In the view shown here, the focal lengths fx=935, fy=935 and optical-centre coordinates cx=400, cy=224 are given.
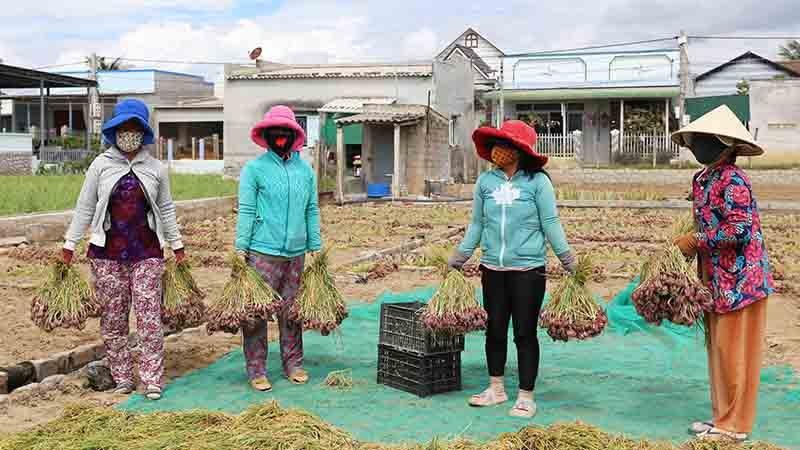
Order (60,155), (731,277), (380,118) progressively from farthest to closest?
(60,155)
(380,118)
(731,277)

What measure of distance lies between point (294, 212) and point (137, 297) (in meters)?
1.06

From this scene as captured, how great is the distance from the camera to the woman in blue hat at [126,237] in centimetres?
551

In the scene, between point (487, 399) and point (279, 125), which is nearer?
point (487, 399)

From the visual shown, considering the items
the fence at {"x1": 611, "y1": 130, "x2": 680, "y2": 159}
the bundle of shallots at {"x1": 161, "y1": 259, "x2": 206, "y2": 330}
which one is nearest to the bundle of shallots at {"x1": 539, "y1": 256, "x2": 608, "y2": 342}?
the bundle of shallots at {"x1": 161, "y1": 259, "x2": 206, "y2": 330}

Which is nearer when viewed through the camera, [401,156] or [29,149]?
[401,156]

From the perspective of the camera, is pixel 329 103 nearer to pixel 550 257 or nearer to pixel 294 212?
pixel 550 257

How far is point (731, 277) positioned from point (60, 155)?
28916 mm

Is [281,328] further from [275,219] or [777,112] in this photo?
[777,112]

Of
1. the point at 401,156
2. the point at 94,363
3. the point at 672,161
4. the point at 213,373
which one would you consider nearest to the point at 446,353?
the point at 213,373

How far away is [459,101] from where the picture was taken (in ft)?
99.8

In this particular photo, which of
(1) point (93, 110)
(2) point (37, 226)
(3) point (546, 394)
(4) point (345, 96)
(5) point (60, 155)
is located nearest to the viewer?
(3) point (546, 394)

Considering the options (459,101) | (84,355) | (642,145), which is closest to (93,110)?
(459,101)

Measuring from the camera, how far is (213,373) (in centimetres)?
607

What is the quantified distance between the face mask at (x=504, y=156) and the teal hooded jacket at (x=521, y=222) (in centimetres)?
8
